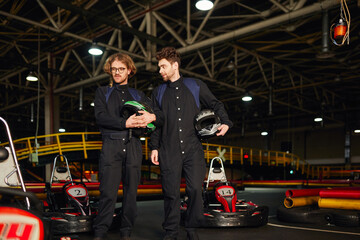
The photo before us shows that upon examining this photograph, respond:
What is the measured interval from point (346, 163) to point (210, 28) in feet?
58.3

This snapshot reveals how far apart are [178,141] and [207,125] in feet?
0.90

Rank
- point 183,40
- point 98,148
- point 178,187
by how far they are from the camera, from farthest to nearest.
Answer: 1. point 98,148
2. point 183,40
3. point 178,187

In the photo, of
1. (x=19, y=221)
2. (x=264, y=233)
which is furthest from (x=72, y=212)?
(x=19, y=221)

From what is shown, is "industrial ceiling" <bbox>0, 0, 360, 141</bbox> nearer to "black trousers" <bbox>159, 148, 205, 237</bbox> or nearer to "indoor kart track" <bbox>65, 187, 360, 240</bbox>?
"indoor kart track" <bbox>65, 187, 360, 240</bbox>

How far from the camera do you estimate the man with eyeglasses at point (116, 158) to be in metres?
2.83

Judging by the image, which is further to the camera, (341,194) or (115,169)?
(341,194)

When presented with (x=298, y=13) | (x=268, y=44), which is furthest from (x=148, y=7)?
(x=268, y=44)

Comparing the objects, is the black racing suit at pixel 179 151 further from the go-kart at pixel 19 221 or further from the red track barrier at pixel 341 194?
the red track barrier at pixel 341 194

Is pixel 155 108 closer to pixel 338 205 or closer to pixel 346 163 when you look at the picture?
pixel 338 205

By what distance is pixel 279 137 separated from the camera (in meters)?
29.3

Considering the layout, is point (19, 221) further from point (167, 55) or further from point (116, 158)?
point (167, 55)

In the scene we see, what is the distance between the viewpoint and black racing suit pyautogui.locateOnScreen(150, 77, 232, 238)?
8.93 ft

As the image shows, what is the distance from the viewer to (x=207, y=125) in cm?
284

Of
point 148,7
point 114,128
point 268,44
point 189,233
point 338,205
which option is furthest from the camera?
point 268,44
